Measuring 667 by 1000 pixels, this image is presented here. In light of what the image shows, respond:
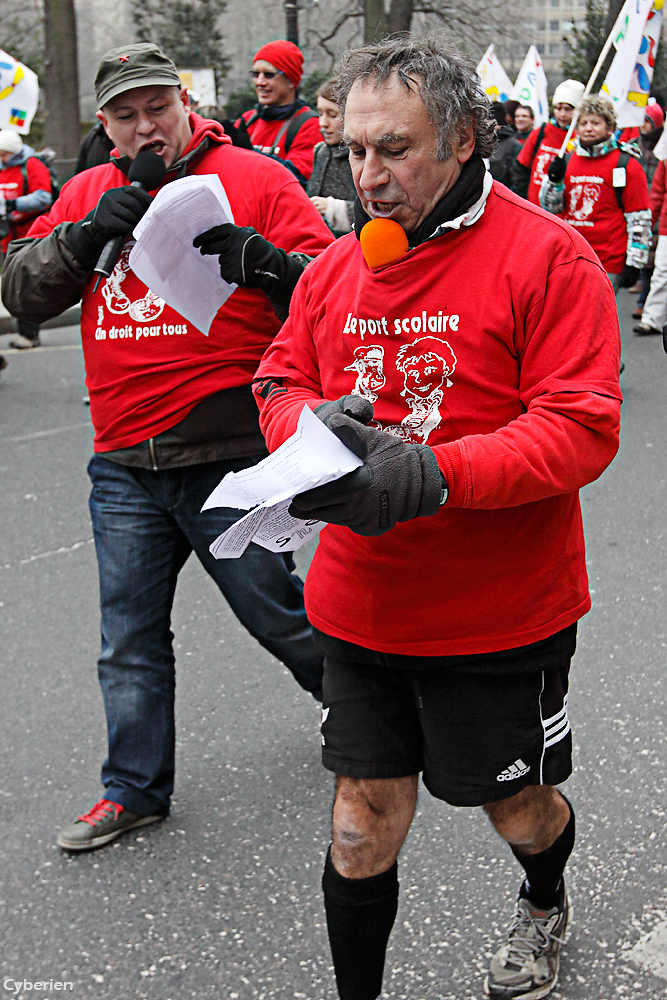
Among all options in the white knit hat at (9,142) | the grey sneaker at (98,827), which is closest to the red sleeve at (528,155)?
the white knit hat at (9,142)

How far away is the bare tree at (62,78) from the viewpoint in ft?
65.1

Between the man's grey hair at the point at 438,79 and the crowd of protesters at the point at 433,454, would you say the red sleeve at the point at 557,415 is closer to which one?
the crowd of protesters at the point at 433,454

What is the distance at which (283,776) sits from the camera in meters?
3.41

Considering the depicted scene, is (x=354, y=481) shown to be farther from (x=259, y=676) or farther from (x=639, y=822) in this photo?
(x=259, y=676)

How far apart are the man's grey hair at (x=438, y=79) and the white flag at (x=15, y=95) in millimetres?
7880

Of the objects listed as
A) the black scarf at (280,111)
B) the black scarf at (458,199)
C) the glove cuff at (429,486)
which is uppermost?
the black scarf at (458,199)

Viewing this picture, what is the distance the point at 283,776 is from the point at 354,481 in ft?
5.99

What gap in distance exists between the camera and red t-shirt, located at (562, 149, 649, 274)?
26.5 ft

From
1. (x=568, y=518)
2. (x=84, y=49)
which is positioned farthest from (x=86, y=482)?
(x=84, y=49)

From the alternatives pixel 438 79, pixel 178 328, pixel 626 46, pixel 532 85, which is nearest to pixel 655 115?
pixel 532 85

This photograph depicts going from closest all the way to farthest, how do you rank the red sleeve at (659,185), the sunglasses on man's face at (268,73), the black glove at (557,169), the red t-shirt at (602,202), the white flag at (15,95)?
the sunglasses on man's face at (268,73)
the red t-shirt at (602,202)
the black glove at (557,169)
the white flag at (15,95)
the red sleeve at (659,185)

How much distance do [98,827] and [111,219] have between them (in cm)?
159

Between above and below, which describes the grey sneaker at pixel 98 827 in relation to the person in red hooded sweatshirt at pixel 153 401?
below

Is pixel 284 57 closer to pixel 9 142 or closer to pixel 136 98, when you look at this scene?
pixel 9 142
